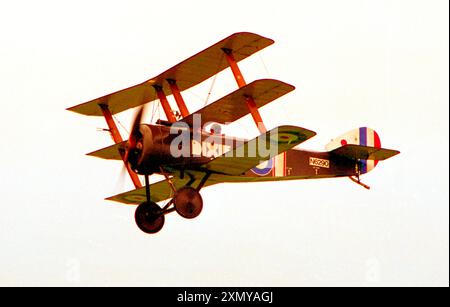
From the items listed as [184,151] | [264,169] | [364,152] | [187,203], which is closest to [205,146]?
[184,151]

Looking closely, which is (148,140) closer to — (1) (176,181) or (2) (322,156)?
(1) (176,181)

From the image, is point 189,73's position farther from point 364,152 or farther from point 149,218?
point 364,152

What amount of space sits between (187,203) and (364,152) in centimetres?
414

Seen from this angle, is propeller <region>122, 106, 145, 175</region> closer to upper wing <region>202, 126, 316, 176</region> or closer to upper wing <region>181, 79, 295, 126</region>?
upper wing <region>181, 79, 295, 126</region>

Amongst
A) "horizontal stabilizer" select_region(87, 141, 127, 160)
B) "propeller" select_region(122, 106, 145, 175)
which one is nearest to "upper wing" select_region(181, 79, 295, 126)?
"propeller" select_region(122, 106, 145, 175)

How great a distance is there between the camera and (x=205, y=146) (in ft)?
59.9

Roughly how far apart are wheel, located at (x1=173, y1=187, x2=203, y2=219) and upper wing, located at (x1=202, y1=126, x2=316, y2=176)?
0.69 meters

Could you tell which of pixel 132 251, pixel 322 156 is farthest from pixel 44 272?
pixel 322 156

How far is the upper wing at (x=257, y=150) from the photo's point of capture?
16.6 metres

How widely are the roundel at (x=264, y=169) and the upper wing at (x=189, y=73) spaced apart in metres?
1.87

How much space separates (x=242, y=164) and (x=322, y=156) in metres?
2.63

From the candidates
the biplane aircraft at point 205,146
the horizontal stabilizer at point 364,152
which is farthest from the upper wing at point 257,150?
the horizontal stabilizer at point 364,152

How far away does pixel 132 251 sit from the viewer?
30906 millimetres

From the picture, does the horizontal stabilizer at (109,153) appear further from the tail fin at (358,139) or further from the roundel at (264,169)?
the tail fin at (358,139)
